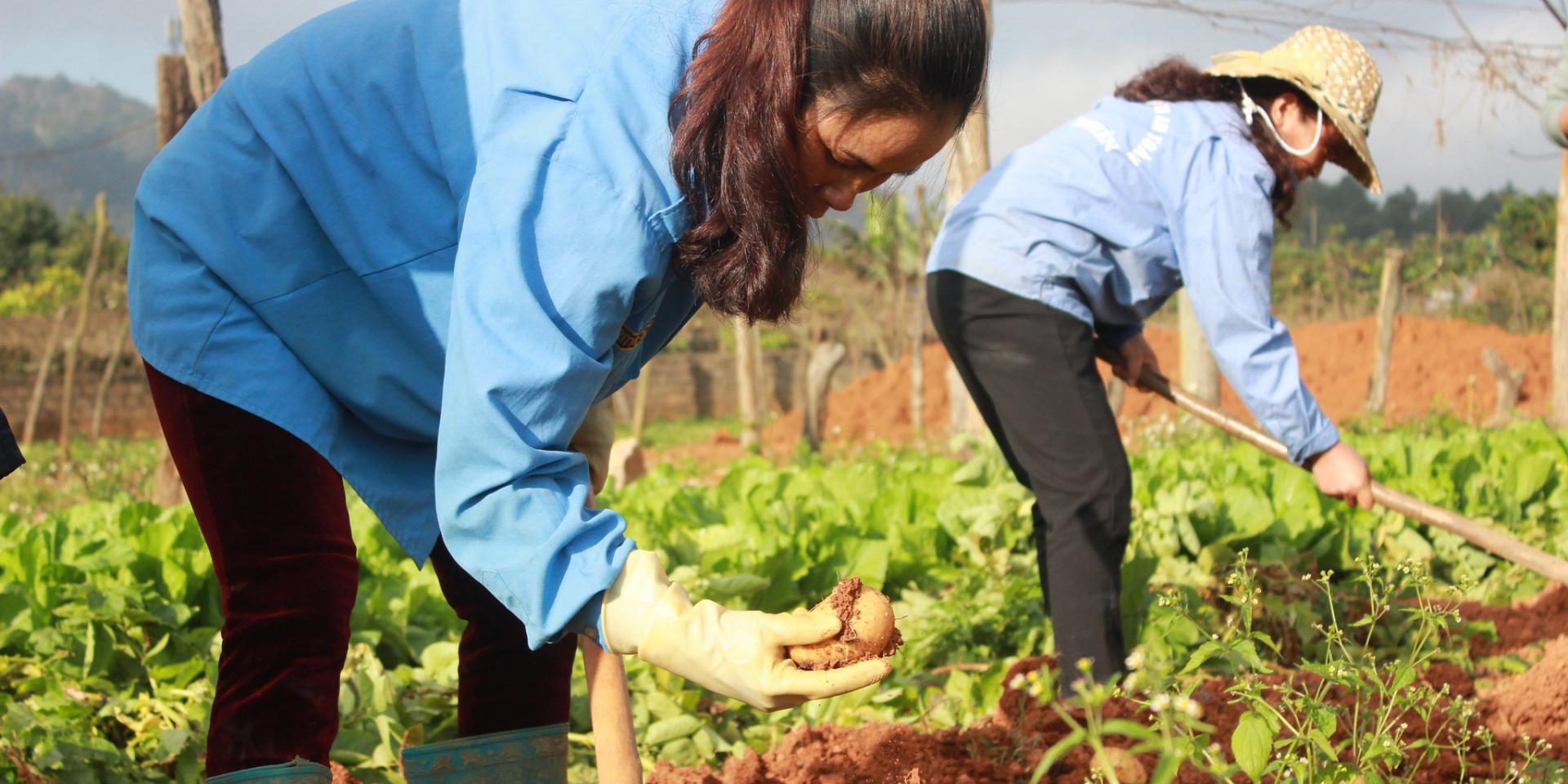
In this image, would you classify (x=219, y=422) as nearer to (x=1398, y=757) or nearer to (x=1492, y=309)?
(x=1398, y=757)

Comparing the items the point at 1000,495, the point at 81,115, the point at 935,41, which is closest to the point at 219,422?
the point at 935,41

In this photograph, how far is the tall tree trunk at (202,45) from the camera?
5.00 metres

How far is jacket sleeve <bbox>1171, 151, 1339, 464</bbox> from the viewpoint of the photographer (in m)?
2.66

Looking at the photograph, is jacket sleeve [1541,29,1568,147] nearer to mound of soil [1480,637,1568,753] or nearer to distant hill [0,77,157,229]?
mound of soil [1480,637,1568,753]

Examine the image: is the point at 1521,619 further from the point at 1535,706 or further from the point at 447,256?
the point at 447,256

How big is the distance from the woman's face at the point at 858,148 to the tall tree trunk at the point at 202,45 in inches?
170

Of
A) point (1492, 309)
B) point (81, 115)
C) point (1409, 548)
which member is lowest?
point (1492, 309)

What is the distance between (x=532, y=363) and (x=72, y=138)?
88333mm

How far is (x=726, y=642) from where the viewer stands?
124 cm

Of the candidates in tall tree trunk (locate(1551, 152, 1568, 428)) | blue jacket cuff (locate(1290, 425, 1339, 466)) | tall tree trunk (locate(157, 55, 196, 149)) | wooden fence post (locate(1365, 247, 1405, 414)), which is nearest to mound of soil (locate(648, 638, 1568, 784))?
blue jacket cuff (locate(1290, 425, 1339, 466))

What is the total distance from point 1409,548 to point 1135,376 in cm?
153

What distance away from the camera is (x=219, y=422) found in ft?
5.23

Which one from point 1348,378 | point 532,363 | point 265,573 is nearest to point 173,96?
point 265,573

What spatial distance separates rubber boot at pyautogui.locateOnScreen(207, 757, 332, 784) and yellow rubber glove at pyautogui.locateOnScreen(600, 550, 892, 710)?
1.79 feet
